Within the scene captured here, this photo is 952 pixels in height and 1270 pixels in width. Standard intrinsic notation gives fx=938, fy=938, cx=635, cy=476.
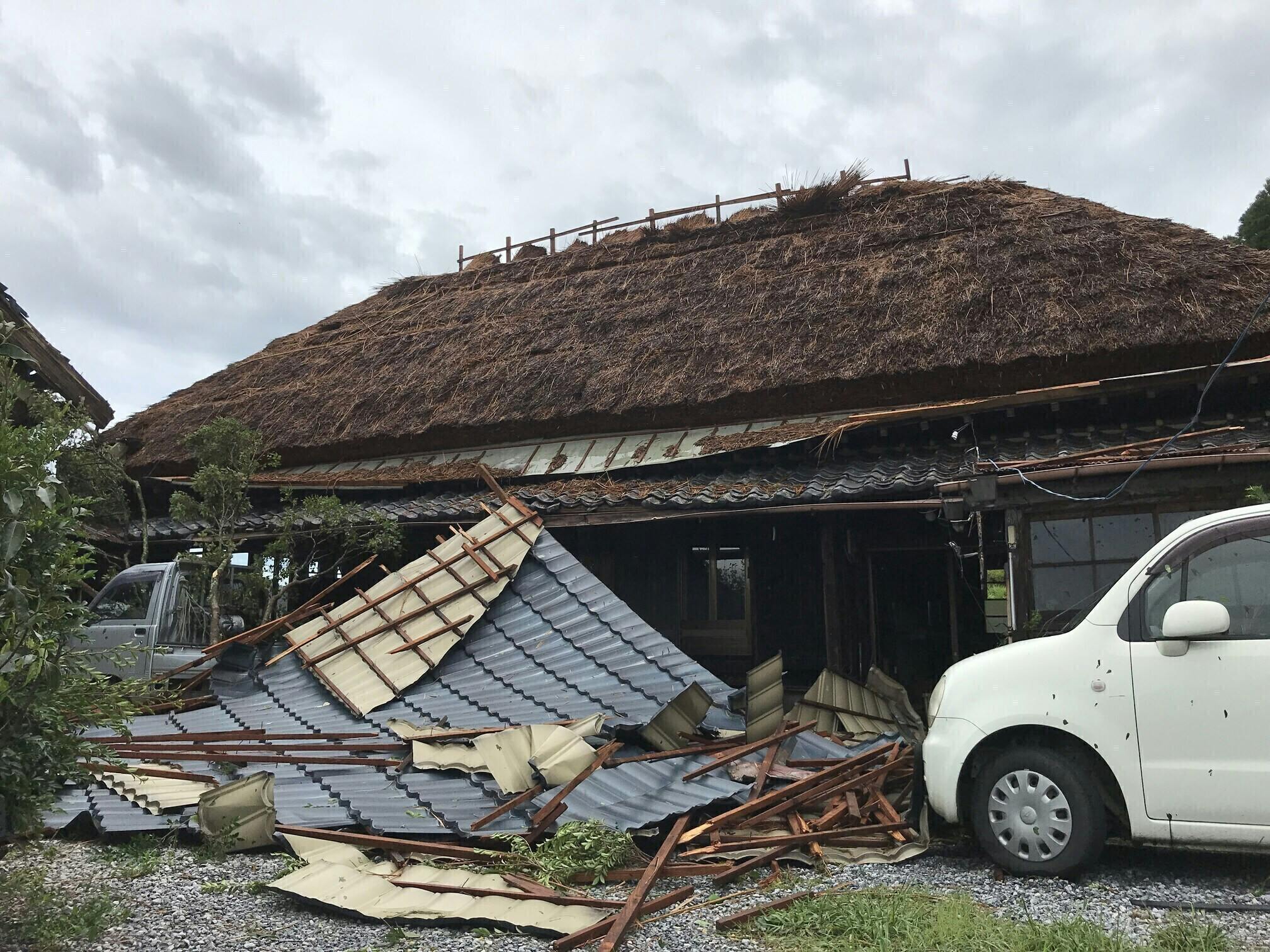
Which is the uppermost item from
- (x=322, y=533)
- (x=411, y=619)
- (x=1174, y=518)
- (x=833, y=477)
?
(x=833, y=477)

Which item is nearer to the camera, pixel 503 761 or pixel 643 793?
pixel 643 793

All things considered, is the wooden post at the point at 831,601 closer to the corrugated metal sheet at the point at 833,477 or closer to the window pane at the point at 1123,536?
the corrugated metal sheet at the point at 833,477

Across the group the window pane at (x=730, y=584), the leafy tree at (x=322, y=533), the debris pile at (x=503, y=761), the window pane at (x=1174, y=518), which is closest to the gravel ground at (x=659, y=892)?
the debris pile at (x=503, y=761)

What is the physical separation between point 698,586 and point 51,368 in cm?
785

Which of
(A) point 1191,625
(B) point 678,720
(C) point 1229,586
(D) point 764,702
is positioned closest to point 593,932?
(B) point 678,720

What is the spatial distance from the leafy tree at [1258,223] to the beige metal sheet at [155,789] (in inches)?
847

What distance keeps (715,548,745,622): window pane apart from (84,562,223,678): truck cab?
5.30m

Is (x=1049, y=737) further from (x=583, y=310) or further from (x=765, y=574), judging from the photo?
(x=583, y=310)

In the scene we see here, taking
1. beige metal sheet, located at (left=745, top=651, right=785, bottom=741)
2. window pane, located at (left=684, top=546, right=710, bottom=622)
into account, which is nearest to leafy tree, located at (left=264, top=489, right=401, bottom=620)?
window pane, located at (left=684, top=546, right=710, bottom=622)

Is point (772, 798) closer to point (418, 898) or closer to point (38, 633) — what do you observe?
point (418, 898)

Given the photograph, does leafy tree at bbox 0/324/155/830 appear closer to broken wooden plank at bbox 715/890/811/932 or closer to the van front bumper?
broken wooden plank at bbox 715/890/811/932

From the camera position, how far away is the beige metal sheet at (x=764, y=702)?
6.69 meters

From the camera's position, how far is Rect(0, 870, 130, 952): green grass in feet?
12.1

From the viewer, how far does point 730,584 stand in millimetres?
10664
